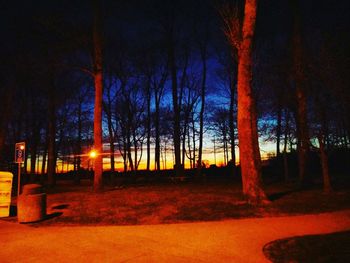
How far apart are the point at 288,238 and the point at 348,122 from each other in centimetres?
618

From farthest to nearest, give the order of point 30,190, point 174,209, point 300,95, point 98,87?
point 98,87 < point 300,95 < point 174,209 < point 30,190

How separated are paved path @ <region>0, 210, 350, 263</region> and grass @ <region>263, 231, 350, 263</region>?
286 millimetres

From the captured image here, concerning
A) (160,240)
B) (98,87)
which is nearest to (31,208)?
(160,240)

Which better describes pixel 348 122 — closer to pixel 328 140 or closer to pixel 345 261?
pixel 328 140

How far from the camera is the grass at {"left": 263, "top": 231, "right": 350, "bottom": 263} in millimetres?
6237

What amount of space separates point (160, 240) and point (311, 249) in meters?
3.17

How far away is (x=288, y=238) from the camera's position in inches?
307

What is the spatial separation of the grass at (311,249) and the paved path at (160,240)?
0.94 ft

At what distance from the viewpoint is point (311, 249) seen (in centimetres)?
679

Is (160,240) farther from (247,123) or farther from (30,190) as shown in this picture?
(247,123)

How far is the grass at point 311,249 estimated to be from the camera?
624 cm

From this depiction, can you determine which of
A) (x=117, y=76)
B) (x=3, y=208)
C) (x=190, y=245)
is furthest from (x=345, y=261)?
(x=117, y=76)

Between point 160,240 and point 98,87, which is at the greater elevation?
point 98,87

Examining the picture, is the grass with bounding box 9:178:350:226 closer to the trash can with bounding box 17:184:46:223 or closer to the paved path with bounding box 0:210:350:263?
the trash can with bounding box 17:184:46:223
